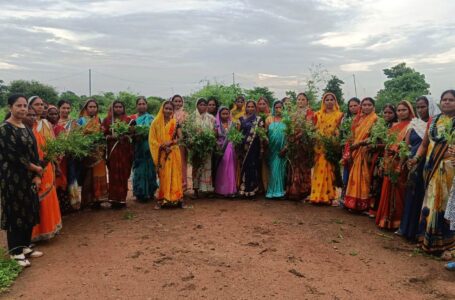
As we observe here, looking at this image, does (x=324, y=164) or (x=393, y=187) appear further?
(x=324, y=164)

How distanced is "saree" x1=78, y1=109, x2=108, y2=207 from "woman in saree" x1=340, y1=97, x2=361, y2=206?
13.9ft

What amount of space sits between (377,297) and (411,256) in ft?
4.66

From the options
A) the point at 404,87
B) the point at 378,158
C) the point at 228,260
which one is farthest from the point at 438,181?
the point at 404,87

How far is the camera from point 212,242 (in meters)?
5.40

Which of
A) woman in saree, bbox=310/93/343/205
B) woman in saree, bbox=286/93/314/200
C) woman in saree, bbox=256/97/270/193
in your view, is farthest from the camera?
A: woman in saree, bbox=256/97/270/193

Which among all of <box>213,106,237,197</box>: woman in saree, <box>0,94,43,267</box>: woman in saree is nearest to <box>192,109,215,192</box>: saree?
<box>213,106,237,197</box>: woman in saree

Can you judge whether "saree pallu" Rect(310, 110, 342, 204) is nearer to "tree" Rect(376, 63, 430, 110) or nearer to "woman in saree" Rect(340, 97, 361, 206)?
"woman in saree" Rect(340, 97, 361, 206)

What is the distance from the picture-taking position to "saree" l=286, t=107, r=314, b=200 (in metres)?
7.47

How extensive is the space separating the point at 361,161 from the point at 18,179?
5.11 m

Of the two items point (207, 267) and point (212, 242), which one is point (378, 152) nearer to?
point (212, 242)

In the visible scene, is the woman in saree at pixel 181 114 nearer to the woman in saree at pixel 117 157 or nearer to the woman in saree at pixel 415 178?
the woman in saree at pixel 117 157

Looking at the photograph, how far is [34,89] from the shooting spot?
2895cm

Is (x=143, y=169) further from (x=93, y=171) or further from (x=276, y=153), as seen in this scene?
(x=276, y=153)

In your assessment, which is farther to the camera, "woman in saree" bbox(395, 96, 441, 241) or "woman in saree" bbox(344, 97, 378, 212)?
"woman in saree" bbox(344, 97, 378, 212)
